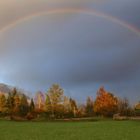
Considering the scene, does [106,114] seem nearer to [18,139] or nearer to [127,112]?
[127,112]

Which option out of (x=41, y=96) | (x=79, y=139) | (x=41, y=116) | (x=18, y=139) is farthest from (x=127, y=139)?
(x=41, y=96)

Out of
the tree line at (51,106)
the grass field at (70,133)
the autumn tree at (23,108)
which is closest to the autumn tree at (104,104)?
the tree line at (51,106)

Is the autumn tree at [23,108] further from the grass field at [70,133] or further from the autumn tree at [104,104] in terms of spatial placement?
the grass field at [70,133]

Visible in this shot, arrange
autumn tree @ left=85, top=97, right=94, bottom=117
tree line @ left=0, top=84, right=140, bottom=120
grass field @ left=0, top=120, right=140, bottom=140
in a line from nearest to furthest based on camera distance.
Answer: grass field @ left=0, top=120, right=140, bottom=140 → tree line @ left=0, top=84, right=140, bottom=120 → autumn tree @ left=85, top=97, right=94, bottom=117

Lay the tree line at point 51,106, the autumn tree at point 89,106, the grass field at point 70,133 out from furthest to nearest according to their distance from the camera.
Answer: the autumn tree at point 89,106 < the tree line at point 51,106 < the grass field at point 70,133

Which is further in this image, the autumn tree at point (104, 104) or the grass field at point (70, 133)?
the autumn tree at point (104, 104)

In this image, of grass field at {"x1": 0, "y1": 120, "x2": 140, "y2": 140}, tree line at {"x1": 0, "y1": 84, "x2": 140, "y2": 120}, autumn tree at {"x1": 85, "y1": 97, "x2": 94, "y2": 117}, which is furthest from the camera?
→ autumn tree at {"x1": 85, "y1": 97, "x2": 94, "y2": 117}

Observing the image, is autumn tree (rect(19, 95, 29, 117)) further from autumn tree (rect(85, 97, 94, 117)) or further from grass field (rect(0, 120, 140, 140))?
grass field (rect(0, 120, 140, 140))

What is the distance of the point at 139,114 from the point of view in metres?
97.9

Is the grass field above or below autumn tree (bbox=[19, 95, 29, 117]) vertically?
below

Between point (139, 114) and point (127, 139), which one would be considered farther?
point (139, 114)

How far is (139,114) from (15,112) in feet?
128

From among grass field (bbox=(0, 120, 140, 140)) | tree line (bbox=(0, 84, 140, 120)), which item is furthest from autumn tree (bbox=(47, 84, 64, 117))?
grass field (bbox=(0, 120, 140, 140))

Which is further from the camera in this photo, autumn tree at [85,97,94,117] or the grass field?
autumn tree at [85,97,94,117]
